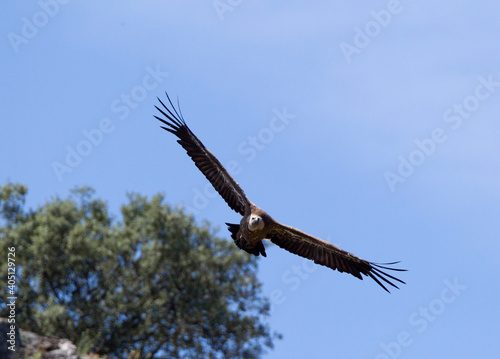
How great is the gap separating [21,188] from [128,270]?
6430 millimetres

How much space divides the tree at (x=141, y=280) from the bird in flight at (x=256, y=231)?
15496 mm

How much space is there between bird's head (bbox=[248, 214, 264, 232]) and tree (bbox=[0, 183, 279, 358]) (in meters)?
16.7

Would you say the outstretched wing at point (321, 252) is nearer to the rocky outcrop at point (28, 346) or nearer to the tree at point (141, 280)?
the rocky outcrop at point (28, 346)

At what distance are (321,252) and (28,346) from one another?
635 centimetres

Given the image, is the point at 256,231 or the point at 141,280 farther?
the point at 141,280

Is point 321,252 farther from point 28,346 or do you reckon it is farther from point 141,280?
point 141,280

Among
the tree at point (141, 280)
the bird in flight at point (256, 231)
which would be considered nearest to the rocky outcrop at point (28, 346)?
the bird in flight at point (256, 231)

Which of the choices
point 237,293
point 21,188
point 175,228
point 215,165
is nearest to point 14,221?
point 21,188

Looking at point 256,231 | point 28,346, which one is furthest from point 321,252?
point 28,346

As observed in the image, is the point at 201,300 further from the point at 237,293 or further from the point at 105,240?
the point at 105,240

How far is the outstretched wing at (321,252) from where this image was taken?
1670 cm

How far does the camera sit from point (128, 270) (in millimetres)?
32344

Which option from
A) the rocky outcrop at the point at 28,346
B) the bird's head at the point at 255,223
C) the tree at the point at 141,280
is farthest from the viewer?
the tree at the point at 141,280

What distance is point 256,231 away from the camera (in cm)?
1548
